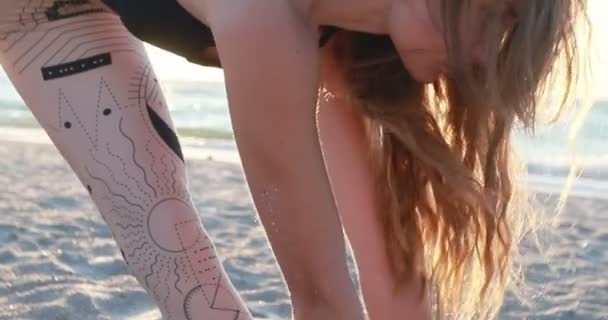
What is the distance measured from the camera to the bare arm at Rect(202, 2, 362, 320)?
3.91 ft

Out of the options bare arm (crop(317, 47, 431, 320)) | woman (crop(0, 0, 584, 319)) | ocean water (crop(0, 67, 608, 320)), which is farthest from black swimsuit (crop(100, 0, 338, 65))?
ocean water (crop(0, 67, 608, 320))

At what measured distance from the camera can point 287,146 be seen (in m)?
1.22

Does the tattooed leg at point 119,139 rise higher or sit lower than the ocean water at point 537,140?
higher

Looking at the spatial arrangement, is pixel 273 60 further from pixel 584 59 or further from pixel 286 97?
pixel 584 59

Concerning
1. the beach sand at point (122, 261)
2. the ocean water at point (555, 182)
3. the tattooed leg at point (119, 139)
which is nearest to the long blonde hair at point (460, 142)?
the ocean water at point (555, 182)

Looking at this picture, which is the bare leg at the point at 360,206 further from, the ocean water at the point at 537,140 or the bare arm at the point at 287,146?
the ocean water at the point at 537,140

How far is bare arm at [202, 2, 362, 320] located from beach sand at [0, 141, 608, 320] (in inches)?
45.9

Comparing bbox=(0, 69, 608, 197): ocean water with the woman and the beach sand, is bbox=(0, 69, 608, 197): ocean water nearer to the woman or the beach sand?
the beach sand

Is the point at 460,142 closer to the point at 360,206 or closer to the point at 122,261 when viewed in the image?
the point at 360,206

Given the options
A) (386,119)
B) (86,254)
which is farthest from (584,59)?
(86,254)

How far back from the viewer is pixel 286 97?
1209mm

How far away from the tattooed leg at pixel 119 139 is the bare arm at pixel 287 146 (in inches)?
10.3

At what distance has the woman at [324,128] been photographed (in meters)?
1.24

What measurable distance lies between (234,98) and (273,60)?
6 cm
